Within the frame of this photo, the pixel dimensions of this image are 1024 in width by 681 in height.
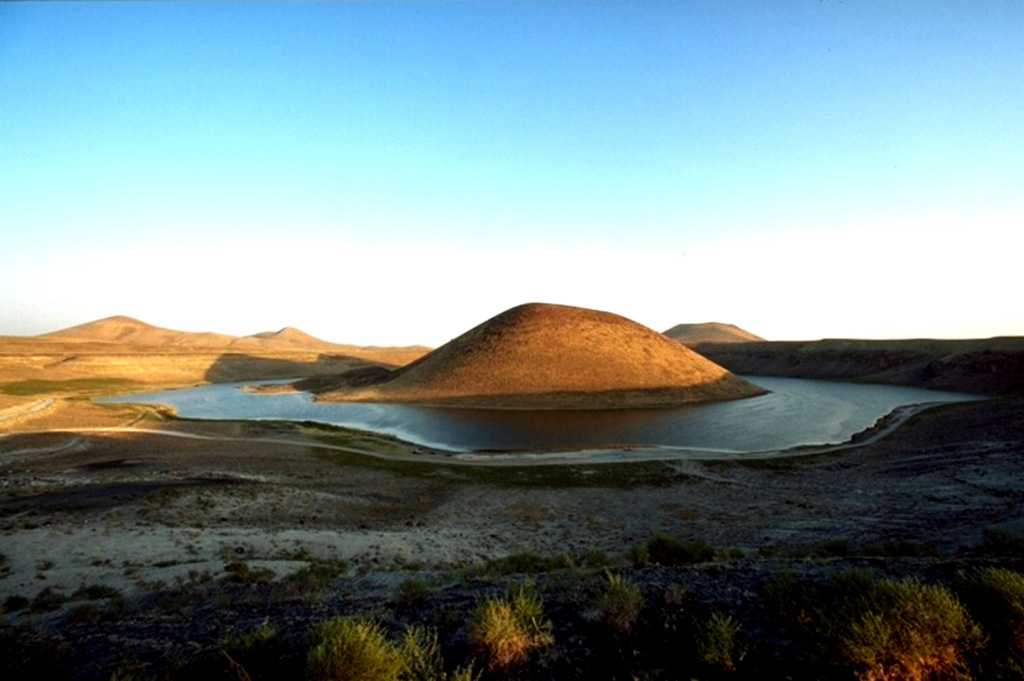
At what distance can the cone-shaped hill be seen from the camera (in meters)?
66.3

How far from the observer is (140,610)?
920 centimetres

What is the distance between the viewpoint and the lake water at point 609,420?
4009 centimetres

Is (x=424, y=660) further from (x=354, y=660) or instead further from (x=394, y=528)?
(x=394, y=528)

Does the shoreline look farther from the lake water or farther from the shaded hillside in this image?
the shaded hillside

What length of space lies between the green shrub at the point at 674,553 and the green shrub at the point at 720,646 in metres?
5.93

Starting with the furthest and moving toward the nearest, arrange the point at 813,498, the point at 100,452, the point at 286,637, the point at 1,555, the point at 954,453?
the point at 100,452
the point at 954,453
the point at 813,498
the point at 1,555
the point at 286,637

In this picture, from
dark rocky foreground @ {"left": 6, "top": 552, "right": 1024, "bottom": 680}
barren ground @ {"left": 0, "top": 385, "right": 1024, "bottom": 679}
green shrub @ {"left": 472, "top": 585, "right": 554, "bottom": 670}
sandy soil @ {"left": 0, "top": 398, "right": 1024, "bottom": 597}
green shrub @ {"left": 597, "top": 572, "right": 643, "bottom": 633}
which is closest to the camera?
dark rocky foreground @ {"left": 6, "top": 552, "right": 1024, "bottom": 680}

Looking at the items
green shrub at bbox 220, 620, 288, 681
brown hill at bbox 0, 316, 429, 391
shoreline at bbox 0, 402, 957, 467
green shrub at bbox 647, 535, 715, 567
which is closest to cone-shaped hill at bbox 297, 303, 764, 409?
shoreline at bbox 0, 402, 957, 467

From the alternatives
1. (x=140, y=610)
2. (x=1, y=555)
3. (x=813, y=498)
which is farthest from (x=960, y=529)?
(x=1, y=555)

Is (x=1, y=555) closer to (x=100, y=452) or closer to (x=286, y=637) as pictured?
(x=286, y=637)

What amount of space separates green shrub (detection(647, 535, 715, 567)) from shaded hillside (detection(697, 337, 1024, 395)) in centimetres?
7244

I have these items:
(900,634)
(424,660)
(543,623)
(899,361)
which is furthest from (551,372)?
(900,634)

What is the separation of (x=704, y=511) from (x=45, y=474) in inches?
1130

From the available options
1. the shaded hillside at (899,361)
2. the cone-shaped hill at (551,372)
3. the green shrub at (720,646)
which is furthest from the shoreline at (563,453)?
the shaded hillside at (899,361)
